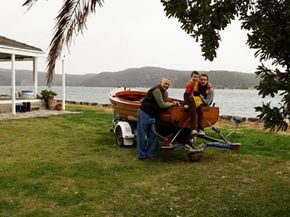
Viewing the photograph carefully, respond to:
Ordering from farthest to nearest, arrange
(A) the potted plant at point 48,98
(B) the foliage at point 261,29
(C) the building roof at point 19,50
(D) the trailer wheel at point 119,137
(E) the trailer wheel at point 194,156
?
(A) the potted plant at point 48,98 → (C) the building roof at point 19,50 → (D) the trailer wheel at point 119,137 → (E) the trailer wheel at point 194,156 → (B) the foliage at point 261,29

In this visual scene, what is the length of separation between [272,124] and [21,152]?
6.59 meters

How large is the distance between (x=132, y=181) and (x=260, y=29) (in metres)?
3.84

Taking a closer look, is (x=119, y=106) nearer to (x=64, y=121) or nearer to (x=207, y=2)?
(x=64, y=121)

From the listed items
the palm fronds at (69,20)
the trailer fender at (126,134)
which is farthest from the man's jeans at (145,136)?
the palm fronds at (69,20)

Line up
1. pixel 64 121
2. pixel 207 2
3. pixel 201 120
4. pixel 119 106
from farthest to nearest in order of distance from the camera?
1. pixel 64 121
2. pixel 119 106
3. pixel 201 120
4. pixel 207 2

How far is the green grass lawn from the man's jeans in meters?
0.24

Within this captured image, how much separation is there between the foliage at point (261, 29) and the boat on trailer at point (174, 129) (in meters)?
4.43

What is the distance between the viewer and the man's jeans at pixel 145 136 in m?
8.22

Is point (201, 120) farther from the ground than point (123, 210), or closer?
farther from the ground

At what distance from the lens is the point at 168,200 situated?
5.54 meters

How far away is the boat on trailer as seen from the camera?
8.31 meters

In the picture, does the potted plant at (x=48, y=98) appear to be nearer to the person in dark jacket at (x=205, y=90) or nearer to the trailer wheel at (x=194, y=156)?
the person in dark jacket at (x=205, y=90)

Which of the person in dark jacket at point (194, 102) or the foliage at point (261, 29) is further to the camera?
the person in dark jacket at point (194, 102)

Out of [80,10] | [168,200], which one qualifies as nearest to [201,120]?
[168,200]
